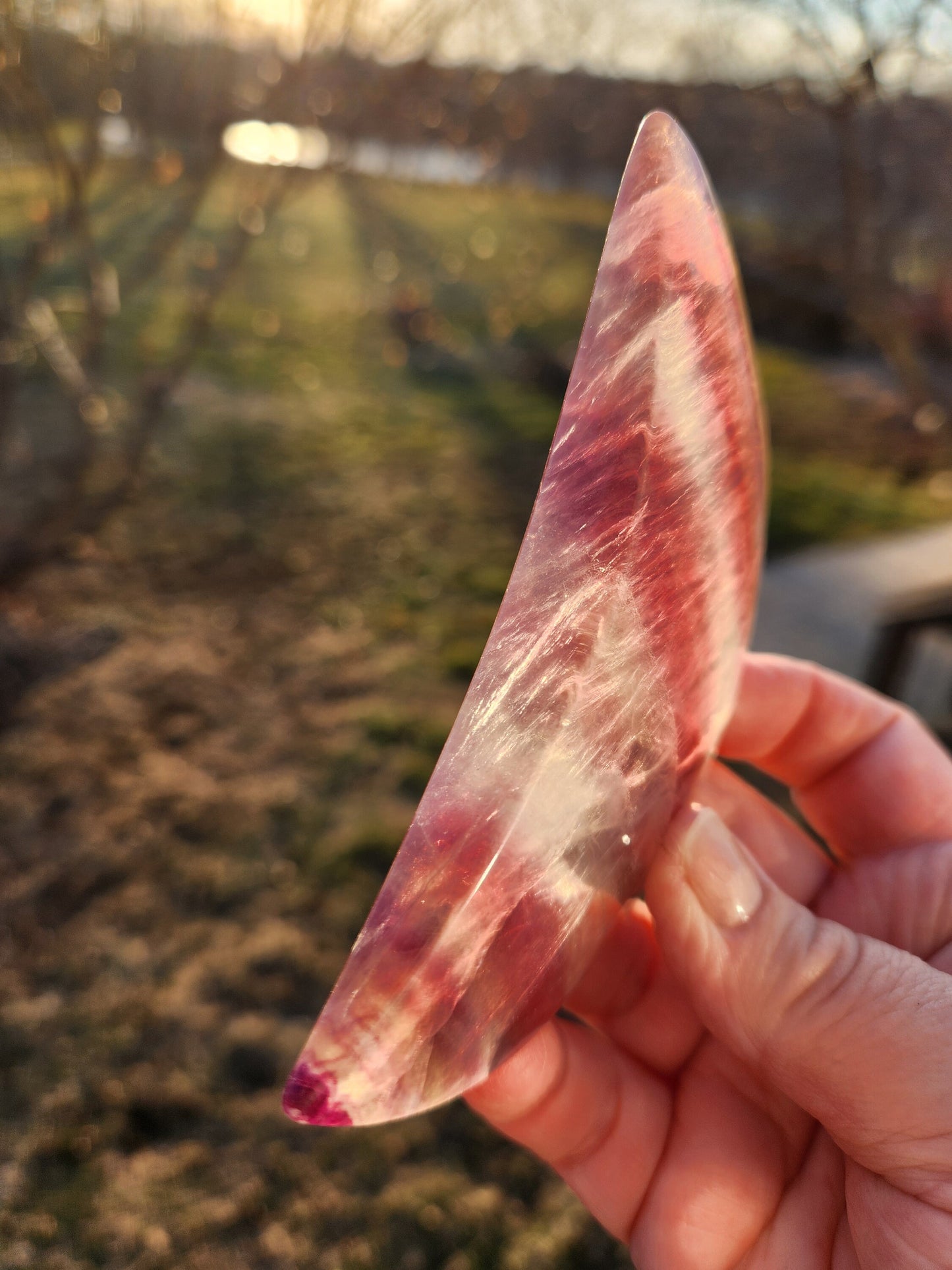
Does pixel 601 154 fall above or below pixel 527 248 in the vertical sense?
above

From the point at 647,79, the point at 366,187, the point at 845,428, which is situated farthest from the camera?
the point at 845,428

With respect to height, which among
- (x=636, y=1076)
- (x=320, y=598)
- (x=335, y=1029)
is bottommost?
(x=320, y=598)

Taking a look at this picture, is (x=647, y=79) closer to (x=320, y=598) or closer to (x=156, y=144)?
(x=156, y=144)

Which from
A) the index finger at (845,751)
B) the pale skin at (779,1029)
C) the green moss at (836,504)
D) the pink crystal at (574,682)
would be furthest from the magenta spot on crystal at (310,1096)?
the green moss at (836,504)

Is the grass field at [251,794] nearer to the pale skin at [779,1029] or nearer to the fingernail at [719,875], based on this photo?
the pale skin at [779,1029]

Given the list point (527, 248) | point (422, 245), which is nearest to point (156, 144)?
point (527, 248)
